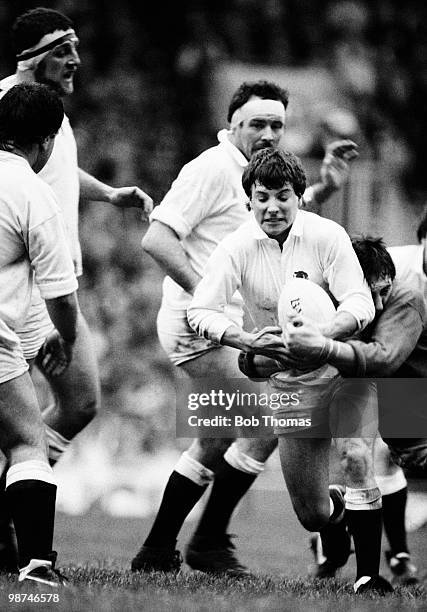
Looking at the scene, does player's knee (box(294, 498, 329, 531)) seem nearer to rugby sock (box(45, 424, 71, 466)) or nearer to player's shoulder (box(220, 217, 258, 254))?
player's shoulder (box(220, 217, 258, 254))

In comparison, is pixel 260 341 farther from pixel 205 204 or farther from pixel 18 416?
pixel 205 204

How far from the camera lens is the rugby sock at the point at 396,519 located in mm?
5202

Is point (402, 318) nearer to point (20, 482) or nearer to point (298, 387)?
point (298, 387)

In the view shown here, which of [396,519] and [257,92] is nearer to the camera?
[257,92]

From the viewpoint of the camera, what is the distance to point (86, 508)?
8086 mm

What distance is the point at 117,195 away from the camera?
514 centimetres

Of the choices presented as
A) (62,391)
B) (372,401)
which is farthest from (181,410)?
(372,401)

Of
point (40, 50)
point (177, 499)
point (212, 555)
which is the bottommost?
point (212, 555)

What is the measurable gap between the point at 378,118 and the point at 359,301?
24.2ft

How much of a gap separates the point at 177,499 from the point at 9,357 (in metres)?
1.19

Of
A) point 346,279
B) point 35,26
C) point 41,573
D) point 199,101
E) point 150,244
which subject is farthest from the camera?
point 199,101

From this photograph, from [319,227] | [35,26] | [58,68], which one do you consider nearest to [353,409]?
[319,227]

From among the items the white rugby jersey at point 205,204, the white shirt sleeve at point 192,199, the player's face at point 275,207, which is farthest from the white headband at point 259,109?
the player's face at point 275,207

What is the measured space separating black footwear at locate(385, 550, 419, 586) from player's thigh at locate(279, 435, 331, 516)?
97cm
